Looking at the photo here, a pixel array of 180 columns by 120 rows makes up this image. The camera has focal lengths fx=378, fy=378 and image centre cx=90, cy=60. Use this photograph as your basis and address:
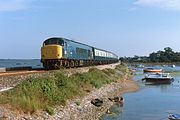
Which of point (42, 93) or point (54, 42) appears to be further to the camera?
point (54, 42)

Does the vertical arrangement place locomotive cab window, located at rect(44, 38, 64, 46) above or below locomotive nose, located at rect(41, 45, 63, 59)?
above

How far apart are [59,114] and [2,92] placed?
3.77m

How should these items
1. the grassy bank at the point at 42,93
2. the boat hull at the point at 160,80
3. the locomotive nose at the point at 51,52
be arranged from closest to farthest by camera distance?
the grassy bank at the point at 42,93 → the locomotive nose at the point at 51,52 → the boat hull at the point at 160,80

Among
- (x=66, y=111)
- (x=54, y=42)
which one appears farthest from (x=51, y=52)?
(x=66, y=111)

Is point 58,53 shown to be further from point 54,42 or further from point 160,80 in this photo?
point 160,80

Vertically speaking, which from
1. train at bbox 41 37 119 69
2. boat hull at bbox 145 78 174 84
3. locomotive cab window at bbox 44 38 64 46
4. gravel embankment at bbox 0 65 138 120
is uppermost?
locomotive cab window at bbox 44 38 64 46

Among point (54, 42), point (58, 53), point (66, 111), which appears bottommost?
point (66, 111)

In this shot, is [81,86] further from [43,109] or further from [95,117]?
[43,109]

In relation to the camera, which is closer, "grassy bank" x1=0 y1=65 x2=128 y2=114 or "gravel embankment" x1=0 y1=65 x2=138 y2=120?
"gravel embankment" x1=0 y1=65 x2=138 y2=120

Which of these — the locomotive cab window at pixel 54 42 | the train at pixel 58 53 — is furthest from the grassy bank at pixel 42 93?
the locomotive cab window at pixel 54 42

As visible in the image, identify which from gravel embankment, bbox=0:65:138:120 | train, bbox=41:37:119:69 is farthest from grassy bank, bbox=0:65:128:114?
train, bbox=41:37:119:69

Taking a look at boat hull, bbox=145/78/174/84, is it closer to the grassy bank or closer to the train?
the train

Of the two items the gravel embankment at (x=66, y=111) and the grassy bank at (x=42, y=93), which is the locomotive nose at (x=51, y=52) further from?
the gravel embankment at (x=66, y=111)

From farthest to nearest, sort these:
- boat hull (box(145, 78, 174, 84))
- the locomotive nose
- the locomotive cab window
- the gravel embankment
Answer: boat hull (box(145, 78, 174, 84)), the locomotive cab window, the locomotive nose, the gravel embankment
